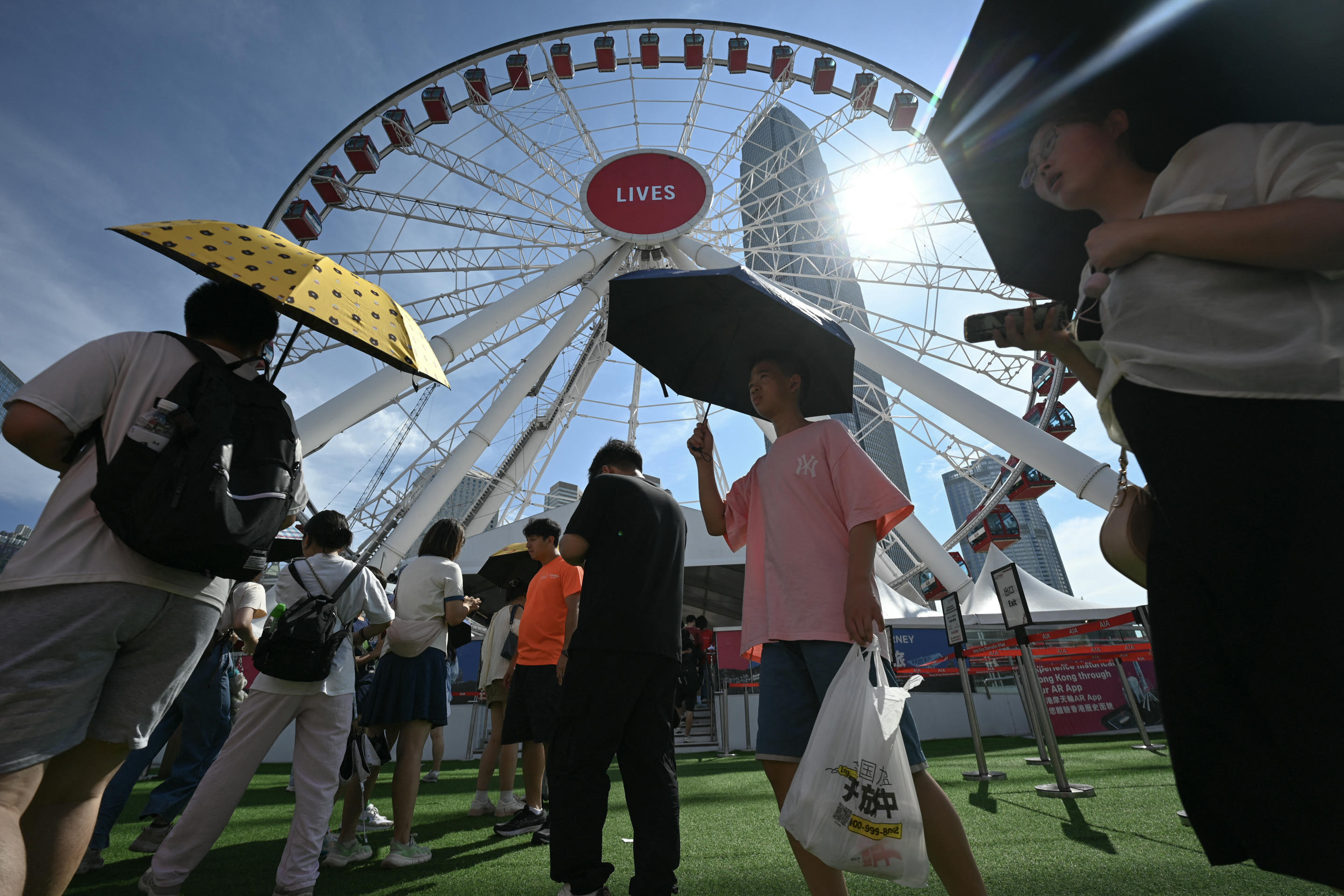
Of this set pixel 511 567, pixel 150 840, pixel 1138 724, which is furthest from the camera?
pixel 1138 724

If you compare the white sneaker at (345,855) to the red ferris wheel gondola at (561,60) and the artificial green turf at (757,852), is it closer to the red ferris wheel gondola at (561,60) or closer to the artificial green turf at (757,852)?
the artificial green turf at (757,852)

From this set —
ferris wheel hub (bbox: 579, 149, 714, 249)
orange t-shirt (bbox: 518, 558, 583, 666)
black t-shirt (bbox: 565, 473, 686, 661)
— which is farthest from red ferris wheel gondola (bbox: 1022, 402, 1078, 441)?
black t-shirt (bbox: 565, 473, 686, 661)

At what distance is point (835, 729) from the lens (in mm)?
1498

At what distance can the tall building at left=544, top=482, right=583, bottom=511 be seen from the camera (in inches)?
564

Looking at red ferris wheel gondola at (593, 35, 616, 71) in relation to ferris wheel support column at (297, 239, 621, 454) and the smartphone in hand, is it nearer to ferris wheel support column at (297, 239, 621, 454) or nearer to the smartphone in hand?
ferris wheel support column at (297, 239, 621, 454)


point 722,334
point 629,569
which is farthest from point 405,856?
point 722,334

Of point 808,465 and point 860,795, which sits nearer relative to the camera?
point 860,795

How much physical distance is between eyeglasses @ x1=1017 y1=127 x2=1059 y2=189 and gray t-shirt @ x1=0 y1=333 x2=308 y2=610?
2.02 metres

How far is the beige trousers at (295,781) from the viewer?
229 centimetres

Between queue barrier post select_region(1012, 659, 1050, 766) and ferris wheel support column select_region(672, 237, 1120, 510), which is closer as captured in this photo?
queue barrier post select_region(1012, 659, 1050, 766)

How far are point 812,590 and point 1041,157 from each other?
1.19m

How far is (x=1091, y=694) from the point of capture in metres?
9.41

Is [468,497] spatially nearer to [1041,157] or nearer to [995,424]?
[995,424]

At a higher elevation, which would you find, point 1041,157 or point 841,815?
point 1041,157
